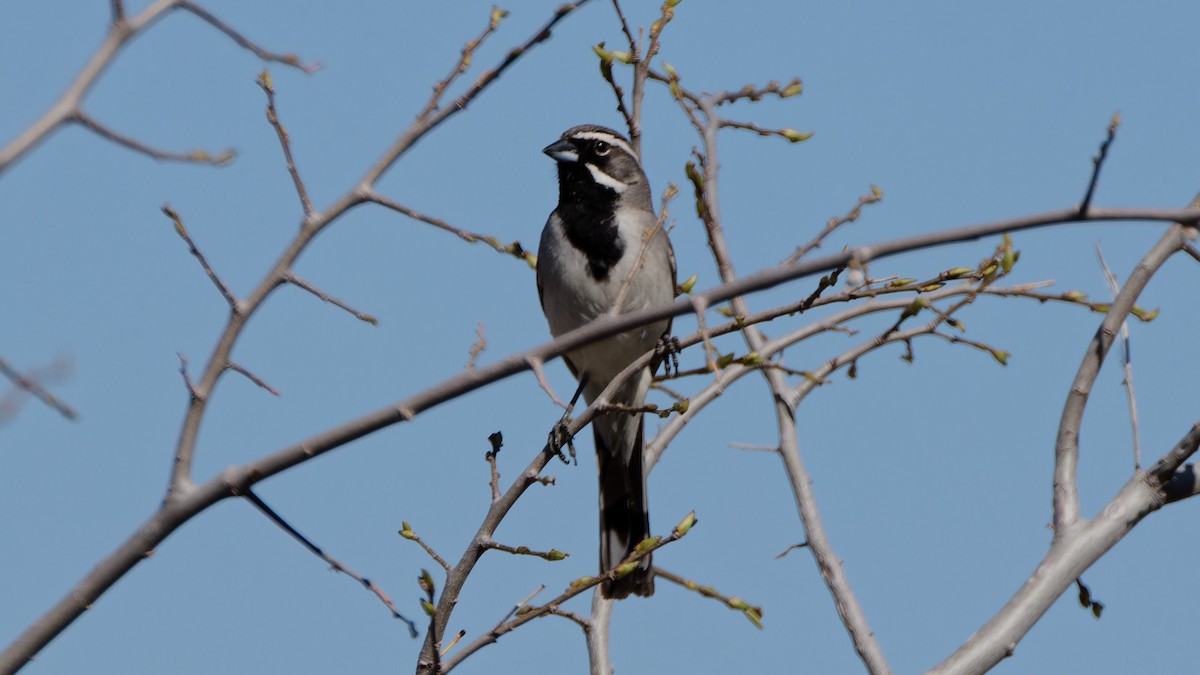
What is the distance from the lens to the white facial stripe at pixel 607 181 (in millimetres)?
7168

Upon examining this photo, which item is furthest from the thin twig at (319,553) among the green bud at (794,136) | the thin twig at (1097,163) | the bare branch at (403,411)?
the green bud at (794,136)

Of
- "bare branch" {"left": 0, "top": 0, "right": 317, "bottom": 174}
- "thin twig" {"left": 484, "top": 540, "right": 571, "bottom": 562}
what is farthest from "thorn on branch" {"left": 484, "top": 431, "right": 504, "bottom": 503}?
"bare branch" {"left": 0, "top": 0, "right": 317, "bottom": 174}

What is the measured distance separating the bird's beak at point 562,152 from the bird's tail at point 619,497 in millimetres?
1433

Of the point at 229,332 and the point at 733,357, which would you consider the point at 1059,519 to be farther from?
the point at 229,332

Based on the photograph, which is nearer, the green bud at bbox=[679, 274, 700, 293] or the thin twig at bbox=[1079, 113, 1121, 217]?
the thin twig at bbox=[1079, 113, 1121, 217]

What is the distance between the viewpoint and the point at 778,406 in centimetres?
579

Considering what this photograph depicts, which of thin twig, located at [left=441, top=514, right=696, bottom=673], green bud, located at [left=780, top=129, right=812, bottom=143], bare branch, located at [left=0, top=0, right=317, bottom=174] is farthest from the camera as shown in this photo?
green bud, located at [left=780, top=129, right=812, bottom=143]

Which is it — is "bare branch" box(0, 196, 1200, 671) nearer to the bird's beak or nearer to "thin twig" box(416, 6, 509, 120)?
"thin twig" box(416, 6, 509, 120)

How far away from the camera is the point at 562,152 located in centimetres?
730

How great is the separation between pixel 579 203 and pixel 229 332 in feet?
13.3

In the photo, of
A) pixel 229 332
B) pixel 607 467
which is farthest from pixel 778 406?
pixel 229 332

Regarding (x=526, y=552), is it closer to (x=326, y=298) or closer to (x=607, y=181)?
(x=326, y=298)

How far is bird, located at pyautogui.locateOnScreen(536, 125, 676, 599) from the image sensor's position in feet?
22.2

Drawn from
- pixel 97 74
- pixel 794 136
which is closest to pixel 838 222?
pixel 794 136
